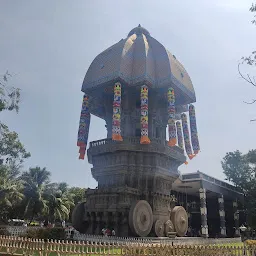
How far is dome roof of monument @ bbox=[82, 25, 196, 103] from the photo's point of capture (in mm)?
34219

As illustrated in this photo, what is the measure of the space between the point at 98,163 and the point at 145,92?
999cm

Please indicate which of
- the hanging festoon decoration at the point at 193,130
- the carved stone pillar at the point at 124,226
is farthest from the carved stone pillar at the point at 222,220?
the carved stone pillar at the point at 124,226

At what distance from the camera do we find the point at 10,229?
29469mm

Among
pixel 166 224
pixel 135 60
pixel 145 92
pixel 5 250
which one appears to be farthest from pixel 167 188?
pixel 5 250

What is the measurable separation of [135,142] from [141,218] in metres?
8.41

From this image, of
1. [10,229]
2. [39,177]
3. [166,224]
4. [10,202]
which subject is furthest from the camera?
[39,177]

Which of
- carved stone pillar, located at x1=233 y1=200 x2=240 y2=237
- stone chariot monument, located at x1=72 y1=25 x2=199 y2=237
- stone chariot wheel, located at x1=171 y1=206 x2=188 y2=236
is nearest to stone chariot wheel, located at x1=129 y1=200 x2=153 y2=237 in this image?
stone chariot monument, located at x1=72 y1=25 x2=199 y2=237

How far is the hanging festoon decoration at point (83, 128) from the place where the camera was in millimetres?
35688

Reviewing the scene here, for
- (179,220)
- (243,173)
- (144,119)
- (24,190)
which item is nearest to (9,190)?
(24,190)

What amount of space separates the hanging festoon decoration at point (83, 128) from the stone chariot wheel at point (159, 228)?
478 inches

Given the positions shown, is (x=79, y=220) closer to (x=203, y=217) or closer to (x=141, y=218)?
(x=141, y=218)

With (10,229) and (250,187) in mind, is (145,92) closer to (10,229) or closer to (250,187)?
(10,229)

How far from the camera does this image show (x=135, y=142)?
32.8 meters

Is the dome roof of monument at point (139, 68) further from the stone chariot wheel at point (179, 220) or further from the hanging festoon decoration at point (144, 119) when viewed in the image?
the stone chariot wheel at point (179, 220)
